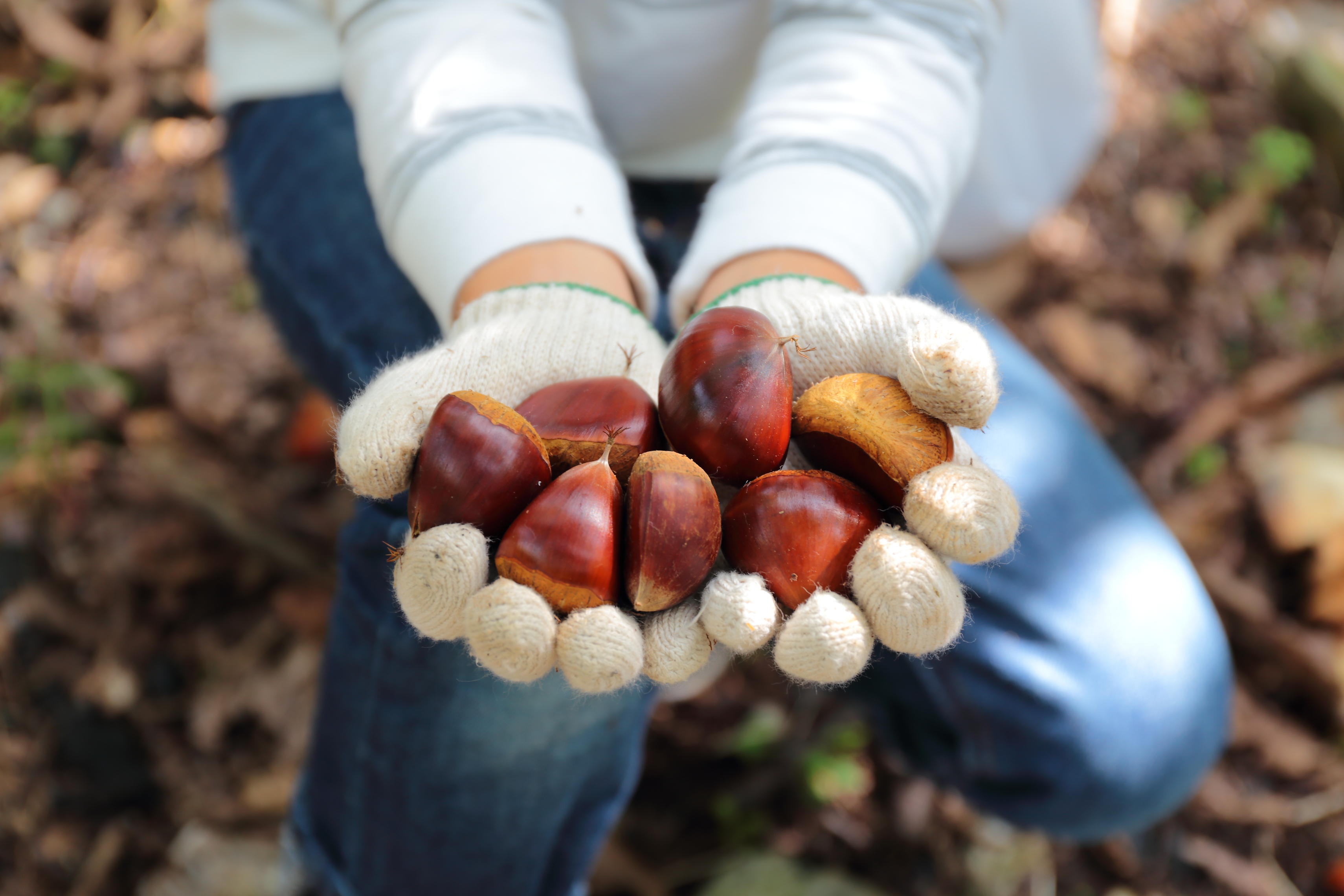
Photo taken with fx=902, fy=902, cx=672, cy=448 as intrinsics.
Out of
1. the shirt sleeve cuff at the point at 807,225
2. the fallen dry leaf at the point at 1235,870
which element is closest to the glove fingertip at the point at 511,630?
the shirt sleeve cuff at the point at 807,225

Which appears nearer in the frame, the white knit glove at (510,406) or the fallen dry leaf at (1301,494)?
the white knit glove at (510,406)

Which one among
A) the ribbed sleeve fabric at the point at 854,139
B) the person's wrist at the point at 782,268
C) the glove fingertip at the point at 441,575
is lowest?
the glove fingertip at the point at 441,575

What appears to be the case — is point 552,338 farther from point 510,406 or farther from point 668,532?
point 668,532

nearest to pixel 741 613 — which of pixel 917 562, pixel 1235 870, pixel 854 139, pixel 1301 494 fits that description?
pixel 917 562

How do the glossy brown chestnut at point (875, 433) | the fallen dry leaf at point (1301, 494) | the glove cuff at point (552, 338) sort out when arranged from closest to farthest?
the glossy brown chestnut at point (875, 433) < the glove cuff at point (552, 338) < the fallen dry leaf at point (1301, 494)

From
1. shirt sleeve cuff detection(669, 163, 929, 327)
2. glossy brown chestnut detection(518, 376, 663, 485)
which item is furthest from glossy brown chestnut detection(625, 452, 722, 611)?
shirt sleeve cuff detection(669, 163, 929, 327)

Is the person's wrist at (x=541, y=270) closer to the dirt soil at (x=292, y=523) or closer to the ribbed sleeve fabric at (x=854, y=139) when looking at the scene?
the ribbed sleeve fabric at (x=854, y=139)

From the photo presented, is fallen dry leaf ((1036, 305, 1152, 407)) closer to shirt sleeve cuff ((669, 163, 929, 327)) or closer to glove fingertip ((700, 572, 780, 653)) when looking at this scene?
shirt sleeve cuff ((669, 163, 929, 327))
